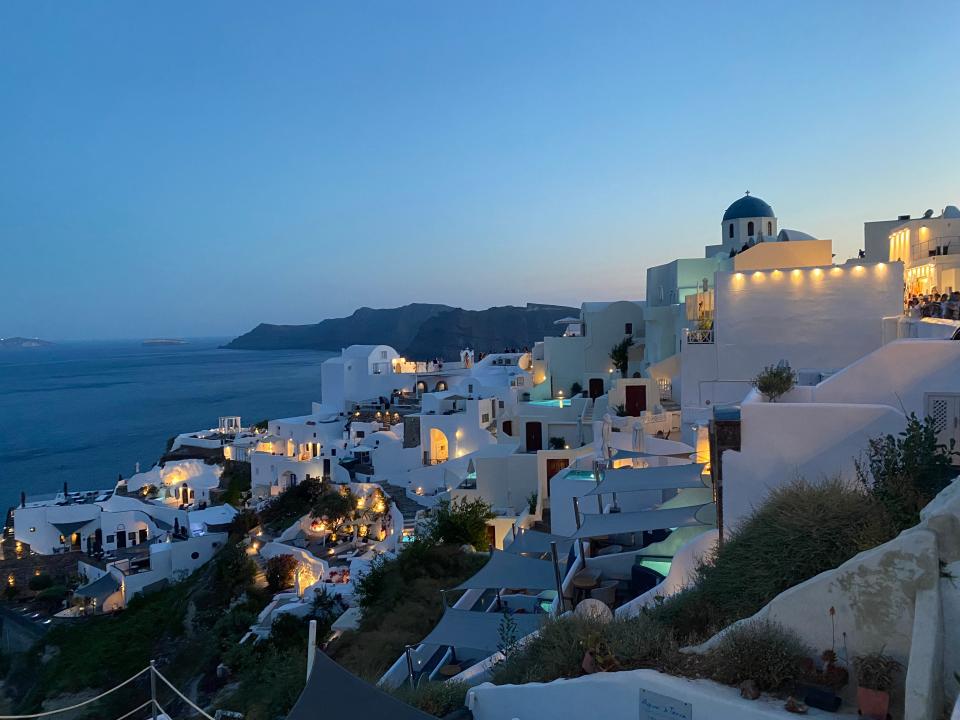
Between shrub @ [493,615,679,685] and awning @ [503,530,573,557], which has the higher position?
shrub @ [493,615,679,685]

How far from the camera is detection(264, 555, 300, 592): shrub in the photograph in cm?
2214

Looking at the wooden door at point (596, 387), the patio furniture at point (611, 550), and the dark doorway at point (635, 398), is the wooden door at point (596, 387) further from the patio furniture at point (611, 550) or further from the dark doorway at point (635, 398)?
the patio furniture at point (611, 550)

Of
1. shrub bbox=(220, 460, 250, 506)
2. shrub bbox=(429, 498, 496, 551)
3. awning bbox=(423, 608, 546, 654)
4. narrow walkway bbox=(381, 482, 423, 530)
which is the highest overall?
awning bbox=(423, 608, 546, 654)

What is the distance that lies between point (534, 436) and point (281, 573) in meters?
9.99

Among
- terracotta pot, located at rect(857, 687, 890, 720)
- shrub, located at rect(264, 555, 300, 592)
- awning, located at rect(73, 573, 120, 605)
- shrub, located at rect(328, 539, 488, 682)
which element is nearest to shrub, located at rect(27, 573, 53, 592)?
awning, located at rect(73, 573, 120, 605)

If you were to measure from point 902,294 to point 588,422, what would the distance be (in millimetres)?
10494

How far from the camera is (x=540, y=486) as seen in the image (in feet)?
59.0

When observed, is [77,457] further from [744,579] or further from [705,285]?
[744,579]

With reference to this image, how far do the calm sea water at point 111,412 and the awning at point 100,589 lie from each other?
27.4 meters

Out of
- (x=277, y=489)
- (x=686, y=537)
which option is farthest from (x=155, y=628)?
(x=686, y=537)

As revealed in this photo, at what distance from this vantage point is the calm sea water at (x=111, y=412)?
57.2 meters

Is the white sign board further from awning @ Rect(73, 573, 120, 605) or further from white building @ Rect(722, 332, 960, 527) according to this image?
awning @ Rect(73, 573, 120, 605)

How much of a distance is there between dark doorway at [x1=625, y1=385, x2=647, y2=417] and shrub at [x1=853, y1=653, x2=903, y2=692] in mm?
16887

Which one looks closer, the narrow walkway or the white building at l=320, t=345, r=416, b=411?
the narrow walkway
